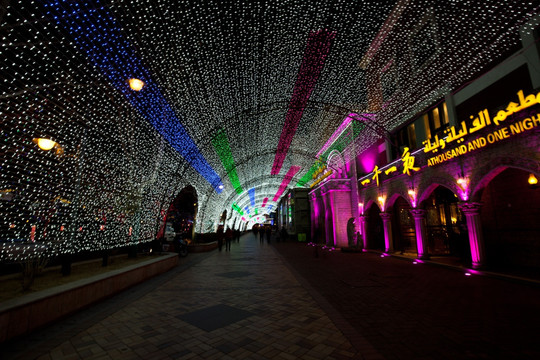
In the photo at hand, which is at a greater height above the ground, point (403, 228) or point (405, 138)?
point (405, 138)

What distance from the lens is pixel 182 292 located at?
568 cm

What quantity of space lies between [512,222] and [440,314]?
807 centimetres

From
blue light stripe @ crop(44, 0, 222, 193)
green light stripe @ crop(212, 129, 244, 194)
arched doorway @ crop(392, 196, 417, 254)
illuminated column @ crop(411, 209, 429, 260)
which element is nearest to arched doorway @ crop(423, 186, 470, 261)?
arched doorway @ crop(392, 196, 417, 254)

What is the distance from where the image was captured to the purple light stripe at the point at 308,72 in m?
7.70

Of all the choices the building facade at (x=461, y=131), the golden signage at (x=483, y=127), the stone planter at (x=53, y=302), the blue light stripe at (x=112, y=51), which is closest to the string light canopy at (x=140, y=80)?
the blue light stripe at (x=112, y=51)

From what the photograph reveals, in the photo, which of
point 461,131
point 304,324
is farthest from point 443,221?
point 304,324

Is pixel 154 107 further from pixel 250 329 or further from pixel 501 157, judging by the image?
pixel 501 157

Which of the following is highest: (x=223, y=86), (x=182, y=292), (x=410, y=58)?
(x=410, y=58)

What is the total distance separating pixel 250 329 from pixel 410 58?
41.8 ft

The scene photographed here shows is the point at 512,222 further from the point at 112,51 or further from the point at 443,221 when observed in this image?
the point at 112,51

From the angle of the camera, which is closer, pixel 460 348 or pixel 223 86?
pixel 460 348

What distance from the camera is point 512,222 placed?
349 inches

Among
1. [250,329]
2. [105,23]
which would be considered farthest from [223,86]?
[250,329]

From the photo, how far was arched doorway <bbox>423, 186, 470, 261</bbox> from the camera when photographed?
11.9m
